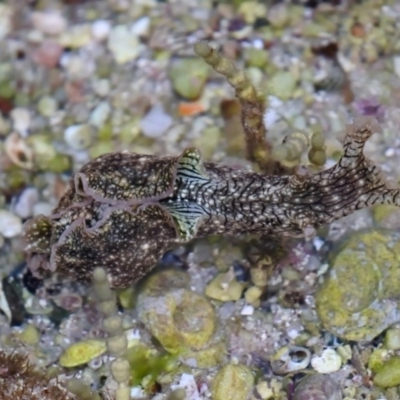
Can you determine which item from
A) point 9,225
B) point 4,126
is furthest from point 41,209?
point 4,126

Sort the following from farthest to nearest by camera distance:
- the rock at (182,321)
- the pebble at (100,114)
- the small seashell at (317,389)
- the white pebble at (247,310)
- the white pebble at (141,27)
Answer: the white pebble at (141,27) → the pebble at (100,114) → the white pebble at (247,310) → the rock at (182,321) → the small seashell at (317,389)

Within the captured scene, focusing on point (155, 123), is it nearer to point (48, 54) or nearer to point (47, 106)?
point (47, 106)

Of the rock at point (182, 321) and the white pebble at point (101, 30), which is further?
the white pebble at point (101, 30)

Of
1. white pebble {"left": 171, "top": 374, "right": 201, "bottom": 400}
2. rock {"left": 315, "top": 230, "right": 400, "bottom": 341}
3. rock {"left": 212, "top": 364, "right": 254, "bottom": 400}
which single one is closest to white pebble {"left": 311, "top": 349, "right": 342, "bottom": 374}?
rock {"left": 315, "top": 230, "right": 400, "bottom": 341}

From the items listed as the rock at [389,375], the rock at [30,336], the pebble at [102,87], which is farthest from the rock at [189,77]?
the rock at [389,375]

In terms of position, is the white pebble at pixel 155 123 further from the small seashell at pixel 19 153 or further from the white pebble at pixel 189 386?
the white pebble at pixel 189 386

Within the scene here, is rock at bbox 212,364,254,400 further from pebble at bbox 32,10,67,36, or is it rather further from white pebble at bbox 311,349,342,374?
pebble at bbox 32,10,67,36

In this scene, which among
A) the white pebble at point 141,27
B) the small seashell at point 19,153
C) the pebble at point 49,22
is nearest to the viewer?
the small seashell at point 19,153

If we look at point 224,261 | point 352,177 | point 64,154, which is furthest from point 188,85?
point 352,177

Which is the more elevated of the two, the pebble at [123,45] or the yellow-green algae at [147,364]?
the pebble at [123,45]
